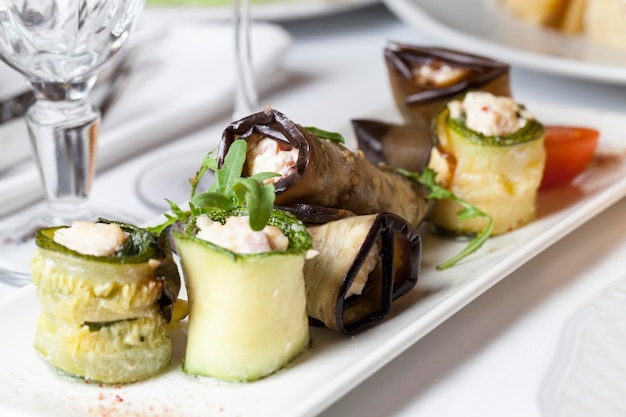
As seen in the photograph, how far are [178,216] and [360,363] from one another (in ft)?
1.34

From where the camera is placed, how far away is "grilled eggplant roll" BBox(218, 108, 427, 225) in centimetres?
153

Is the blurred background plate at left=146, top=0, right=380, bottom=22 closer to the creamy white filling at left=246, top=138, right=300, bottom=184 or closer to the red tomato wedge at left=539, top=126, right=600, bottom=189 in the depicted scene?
the red tomato wedge at left=539, top=126, right=600, bottom=189

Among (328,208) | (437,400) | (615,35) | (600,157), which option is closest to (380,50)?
(615,35)

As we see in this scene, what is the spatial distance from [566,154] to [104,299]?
1.23 meters

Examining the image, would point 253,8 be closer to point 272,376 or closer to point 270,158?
point 270,158

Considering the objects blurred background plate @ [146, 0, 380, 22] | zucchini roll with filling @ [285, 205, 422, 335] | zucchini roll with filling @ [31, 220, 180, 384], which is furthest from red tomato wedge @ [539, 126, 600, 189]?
blurred background plate @ [146, 0, 380, 22]

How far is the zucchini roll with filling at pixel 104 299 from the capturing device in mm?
1298

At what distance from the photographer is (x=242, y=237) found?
133 centimetres

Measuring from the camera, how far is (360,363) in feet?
4.29

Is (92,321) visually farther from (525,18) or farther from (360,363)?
(525,18)

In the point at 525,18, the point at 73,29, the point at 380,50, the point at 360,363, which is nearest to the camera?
the point at 360,363

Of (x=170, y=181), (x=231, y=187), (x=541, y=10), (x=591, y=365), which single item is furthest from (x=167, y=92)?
(x=591, y=365)

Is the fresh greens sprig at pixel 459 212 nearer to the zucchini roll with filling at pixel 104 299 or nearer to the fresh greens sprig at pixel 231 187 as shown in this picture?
the fresh greens sprig at pixel 231 187

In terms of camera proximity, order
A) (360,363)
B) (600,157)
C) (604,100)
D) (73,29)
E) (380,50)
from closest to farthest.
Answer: (360,363)
(73,29)
(600,157)
(604,100)
(380,50)
